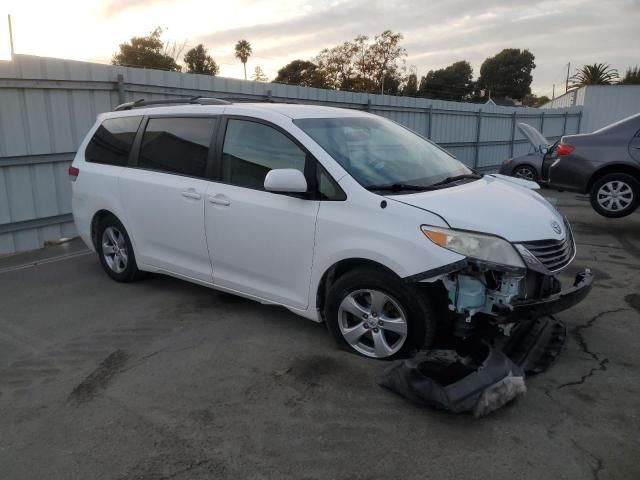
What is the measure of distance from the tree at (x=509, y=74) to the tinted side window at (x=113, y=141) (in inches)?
2946

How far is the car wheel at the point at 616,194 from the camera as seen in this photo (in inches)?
316

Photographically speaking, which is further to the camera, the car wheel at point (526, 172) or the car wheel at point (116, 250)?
the car wheel at point (526, 172)

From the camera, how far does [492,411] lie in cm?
304

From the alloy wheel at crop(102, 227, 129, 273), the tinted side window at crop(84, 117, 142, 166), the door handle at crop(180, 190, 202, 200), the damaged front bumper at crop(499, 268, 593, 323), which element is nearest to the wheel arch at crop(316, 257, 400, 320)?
the damaged front bumper at crop(499, 268, 593, 323)

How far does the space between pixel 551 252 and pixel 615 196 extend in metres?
5.54

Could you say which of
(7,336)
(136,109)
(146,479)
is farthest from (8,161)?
(146,479)

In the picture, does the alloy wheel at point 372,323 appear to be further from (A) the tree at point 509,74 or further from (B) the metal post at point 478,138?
(A) the tree at point 509,74

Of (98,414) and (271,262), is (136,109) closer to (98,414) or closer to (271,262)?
(271,262)

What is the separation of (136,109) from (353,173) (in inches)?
106

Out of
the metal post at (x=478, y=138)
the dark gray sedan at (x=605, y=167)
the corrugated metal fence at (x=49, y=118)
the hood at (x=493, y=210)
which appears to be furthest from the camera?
the metal post at (x=478, y=138)

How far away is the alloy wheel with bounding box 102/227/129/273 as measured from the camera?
17.7 feet

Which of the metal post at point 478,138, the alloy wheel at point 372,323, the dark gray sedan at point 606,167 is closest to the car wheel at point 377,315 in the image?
the alloy wheel at point 372,323

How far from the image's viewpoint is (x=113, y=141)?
5.39 metres

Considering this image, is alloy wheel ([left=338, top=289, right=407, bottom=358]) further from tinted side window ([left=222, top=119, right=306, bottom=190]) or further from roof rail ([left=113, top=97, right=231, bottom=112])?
roof rail ([left=113, top=97, right=231, bottom=112])
